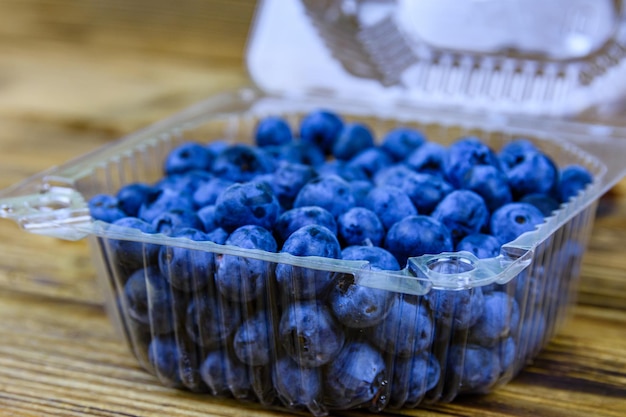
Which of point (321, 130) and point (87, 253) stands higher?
point (321, 130)

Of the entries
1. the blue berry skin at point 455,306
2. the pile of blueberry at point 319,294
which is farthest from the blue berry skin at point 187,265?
the blue berry skin at point 455,306

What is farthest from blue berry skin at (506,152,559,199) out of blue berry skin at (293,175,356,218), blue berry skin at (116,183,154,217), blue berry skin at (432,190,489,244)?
blue berry skin at (116,183,154,217)

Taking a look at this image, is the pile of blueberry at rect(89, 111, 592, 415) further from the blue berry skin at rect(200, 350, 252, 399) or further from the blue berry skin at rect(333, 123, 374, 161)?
the blue berry skin at rect(333, 123, 374, 161)

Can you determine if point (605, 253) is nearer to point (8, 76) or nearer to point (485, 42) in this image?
point (485, 42)

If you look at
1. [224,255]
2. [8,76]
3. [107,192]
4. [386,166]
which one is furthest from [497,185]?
[8,76]

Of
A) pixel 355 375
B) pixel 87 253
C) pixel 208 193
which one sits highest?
pixel 208 193

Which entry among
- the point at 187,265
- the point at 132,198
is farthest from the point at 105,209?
the point at 187,265

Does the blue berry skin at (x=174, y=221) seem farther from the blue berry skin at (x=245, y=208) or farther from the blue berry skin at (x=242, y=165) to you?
the blue berry skin at (x=242, y=165)

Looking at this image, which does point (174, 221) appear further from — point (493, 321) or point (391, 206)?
point (493, 321)
